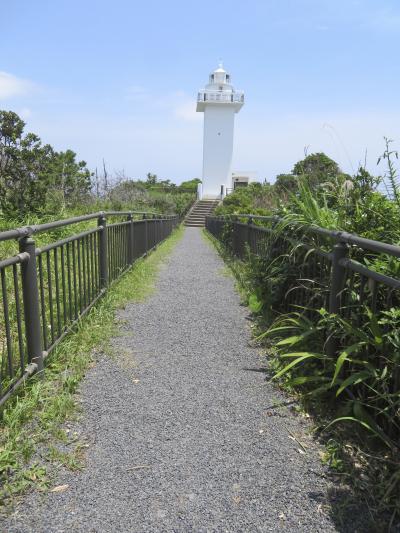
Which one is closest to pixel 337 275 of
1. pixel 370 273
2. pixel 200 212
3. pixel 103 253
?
pixel 370 273

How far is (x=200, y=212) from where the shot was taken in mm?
34438

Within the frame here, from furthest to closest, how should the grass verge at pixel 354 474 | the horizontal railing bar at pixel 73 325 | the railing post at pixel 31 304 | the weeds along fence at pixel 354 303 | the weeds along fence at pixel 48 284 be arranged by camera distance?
the horizontal railing bar at pixel 73 325 < the railing post at pixel 31 304 < the weeds along fence at pixel 48 284 < the weeds along fence at pixel 354 303 < the grass verge at pixel 354 474

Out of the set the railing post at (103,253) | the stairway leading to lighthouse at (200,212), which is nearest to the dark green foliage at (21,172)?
the railing post at (103,253)

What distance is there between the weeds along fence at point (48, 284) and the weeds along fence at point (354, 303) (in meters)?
1.74

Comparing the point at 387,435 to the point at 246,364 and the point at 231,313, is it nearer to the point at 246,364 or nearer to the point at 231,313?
the point at 246,364

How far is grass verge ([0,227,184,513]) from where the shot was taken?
1.95 metres

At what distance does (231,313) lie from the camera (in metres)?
4.91

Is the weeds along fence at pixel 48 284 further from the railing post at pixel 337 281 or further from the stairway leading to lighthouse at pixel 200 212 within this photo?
the stairway leading to lighthouse at pixel 200 212

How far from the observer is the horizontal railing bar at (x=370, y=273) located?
1980 millimetres

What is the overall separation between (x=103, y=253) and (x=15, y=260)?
2.53 meters

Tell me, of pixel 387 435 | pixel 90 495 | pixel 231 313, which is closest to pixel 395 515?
pixel 387 435

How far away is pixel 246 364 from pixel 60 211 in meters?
7.03

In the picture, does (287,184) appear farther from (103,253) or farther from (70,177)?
(70,177)

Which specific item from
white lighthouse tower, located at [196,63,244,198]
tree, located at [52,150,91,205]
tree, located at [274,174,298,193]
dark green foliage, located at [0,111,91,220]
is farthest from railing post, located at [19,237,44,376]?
white lighthouse tower, located at [196,63,244,198]
